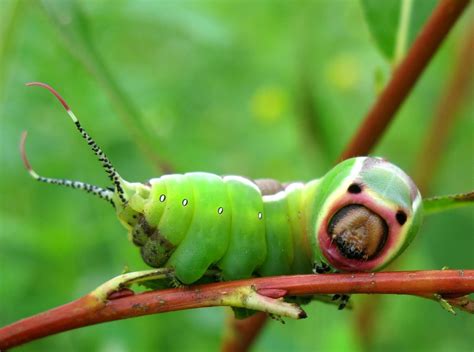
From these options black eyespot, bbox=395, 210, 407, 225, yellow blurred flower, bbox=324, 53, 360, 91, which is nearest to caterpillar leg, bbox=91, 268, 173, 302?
black eyespot, bbox=395, 210, 407, 225

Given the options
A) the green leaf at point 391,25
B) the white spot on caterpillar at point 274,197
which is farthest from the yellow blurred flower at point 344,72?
the white spot on caterpillar at point 274,197

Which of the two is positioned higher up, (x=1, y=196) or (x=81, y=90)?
(x=81, y=90)

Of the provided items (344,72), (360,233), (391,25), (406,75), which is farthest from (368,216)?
(344,72)

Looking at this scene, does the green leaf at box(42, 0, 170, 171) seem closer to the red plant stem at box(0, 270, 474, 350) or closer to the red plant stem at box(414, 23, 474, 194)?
the red plant stem at box(0, 270, 474, 350)

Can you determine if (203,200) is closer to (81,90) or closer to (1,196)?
(81,90)

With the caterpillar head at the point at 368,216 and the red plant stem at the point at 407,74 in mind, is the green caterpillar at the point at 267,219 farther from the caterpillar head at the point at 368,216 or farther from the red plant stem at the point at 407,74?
the red plant stem at the point at 407,74

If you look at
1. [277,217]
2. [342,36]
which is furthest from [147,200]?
[342,36]
